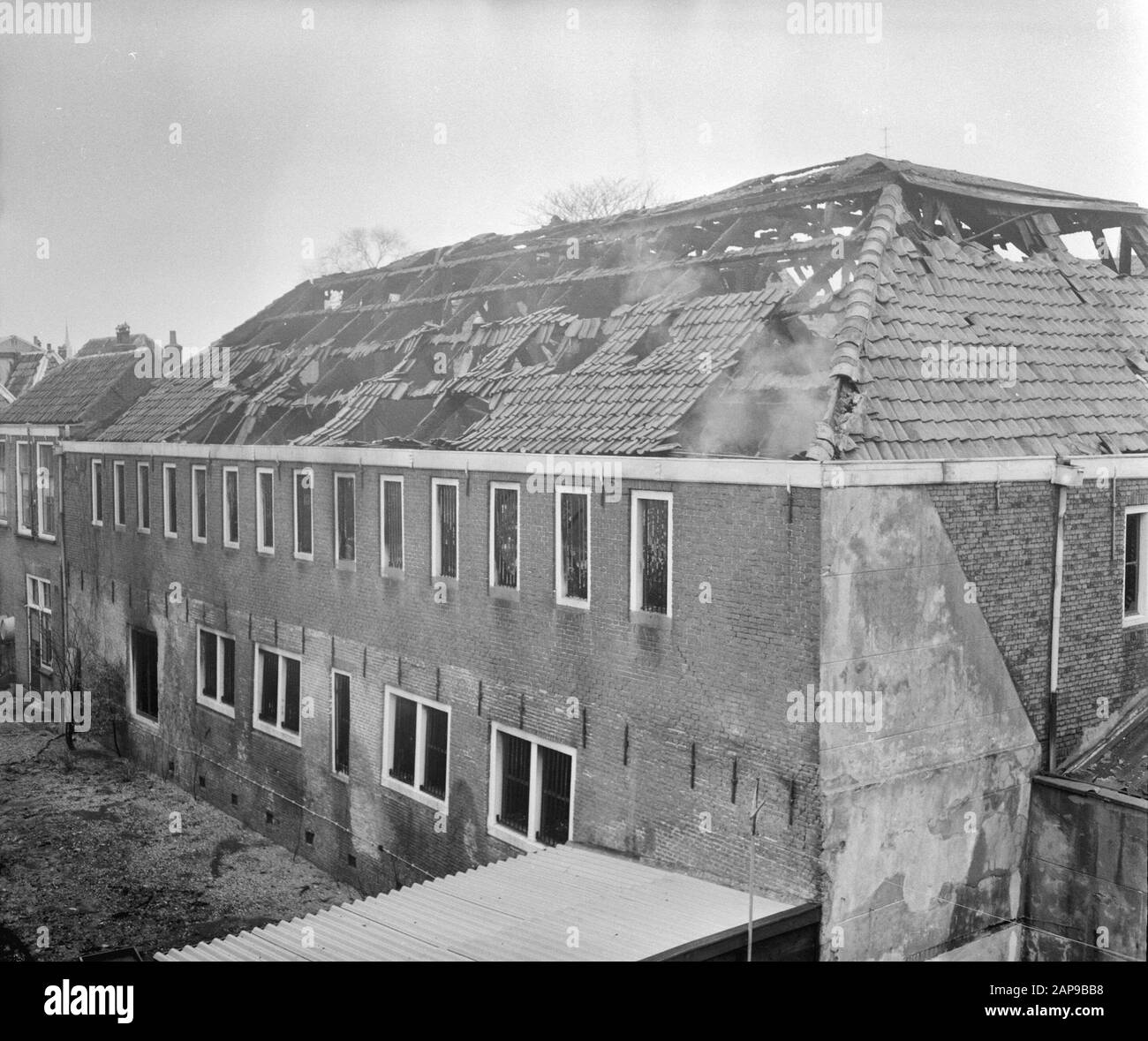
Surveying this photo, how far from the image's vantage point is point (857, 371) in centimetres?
1170

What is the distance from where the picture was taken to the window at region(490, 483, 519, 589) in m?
14.2

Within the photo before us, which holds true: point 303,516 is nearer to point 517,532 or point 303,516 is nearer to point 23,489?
point 517,532

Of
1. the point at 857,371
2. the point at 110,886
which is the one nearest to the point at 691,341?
the point at 857,371

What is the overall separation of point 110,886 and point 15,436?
1491cm

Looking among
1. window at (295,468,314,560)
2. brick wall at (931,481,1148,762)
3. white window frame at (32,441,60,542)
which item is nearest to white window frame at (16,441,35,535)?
white window frame at (32,441,60,542)

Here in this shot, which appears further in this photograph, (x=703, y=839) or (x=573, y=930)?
(x=703, y=839)

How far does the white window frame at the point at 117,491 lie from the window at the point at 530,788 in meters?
13.0

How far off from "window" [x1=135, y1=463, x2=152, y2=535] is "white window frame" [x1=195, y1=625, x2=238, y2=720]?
2958 millimetres

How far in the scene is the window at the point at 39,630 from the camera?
2722 centimetres

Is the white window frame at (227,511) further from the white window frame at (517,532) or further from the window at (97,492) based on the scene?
the white window frame at (517,532)
